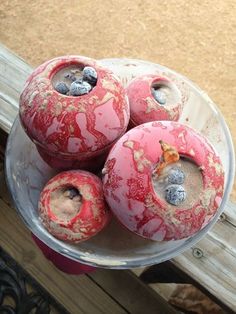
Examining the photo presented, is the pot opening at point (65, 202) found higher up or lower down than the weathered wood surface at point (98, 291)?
higher up

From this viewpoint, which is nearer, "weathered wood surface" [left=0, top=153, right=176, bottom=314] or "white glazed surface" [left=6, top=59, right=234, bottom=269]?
"white glazed surface" [left=6, top=59, right=234, bottom=269]

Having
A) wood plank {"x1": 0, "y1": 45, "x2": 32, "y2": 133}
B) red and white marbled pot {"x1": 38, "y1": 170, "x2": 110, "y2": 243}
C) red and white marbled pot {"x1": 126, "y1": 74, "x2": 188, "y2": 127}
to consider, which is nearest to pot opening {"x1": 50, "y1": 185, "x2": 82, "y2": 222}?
red and white marbled pot {"x1": 38, "y1": 170, "x2": 110, "y2": 243}

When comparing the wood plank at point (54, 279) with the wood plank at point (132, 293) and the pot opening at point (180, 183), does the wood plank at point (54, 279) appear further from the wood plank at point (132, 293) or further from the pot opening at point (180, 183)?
the pot opening at point (180, 183)

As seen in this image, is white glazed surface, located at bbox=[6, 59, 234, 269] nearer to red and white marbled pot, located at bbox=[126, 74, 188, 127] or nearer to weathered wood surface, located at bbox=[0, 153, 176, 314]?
red and white marbled pot, located at bbox=[126, 74, 188, 127]

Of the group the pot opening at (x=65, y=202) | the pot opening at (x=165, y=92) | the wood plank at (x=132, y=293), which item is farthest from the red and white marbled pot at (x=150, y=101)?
the wood plank at (x=132, y=293)

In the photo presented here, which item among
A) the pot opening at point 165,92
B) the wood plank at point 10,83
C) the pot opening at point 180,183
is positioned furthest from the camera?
the wood plank at point 10,83

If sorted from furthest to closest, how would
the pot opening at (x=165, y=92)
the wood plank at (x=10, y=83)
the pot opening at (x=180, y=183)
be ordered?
the wood plank at (x=10, y=83) → the pot opening at (x=165, y=92) → the pot opening at (x=180, y=183)

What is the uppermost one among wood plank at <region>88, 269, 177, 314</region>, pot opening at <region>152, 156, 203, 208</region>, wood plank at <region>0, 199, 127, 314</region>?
pot opening at <region>152, 156, 203, 208</region>

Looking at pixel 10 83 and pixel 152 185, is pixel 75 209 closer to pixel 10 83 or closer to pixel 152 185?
pixel 152 185
